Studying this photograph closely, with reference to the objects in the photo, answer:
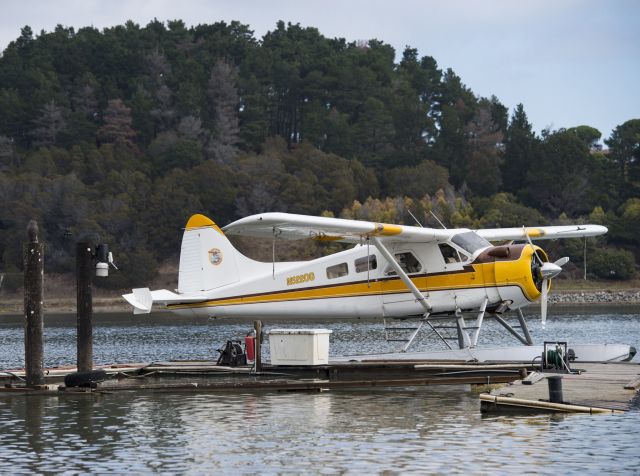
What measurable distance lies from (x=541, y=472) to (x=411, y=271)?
341 inches

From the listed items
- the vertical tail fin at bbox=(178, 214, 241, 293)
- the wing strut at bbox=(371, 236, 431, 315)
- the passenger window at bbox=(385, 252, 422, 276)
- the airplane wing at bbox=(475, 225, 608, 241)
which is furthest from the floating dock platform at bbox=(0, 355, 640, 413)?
the airplane wing at bbox=(475, 225, 608, 241)

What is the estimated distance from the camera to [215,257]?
73.7ft

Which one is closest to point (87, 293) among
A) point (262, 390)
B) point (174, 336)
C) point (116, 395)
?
point (116, 395)

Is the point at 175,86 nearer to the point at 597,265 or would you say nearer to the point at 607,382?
the point at 597,265

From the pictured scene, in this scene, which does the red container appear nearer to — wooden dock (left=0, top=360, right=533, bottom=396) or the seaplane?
wooden dock (left=0, top=360, right=533, bottom=396)

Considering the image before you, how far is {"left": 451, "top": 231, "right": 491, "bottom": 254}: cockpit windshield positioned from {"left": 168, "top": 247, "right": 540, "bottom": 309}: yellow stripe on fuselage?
36 cm

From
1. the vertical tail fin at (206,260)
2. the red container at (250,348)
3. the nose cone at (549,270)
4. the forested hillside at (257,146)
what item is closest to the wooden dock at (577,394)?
the nose cone at (549,270)

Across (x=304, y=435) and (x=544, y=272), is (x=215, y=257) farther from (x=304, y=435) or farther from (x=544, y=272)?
(x=304, y=435)

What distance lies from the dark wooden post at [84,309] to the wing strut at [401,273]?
15.3ft

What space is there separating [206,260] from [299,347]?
409 cm

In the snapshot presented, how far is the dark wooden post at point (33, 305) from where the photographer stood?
722 inches

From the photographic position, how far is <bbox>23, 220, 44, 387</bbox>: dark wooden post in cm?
1833

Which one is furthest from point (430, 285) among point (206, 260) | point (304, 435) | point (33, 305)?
point (33, 305)

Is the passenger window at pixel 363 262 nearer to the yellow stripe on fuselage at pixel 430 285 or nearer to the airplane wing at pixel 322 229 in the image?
the yellow stripe on fuselage at pixel 430 285
